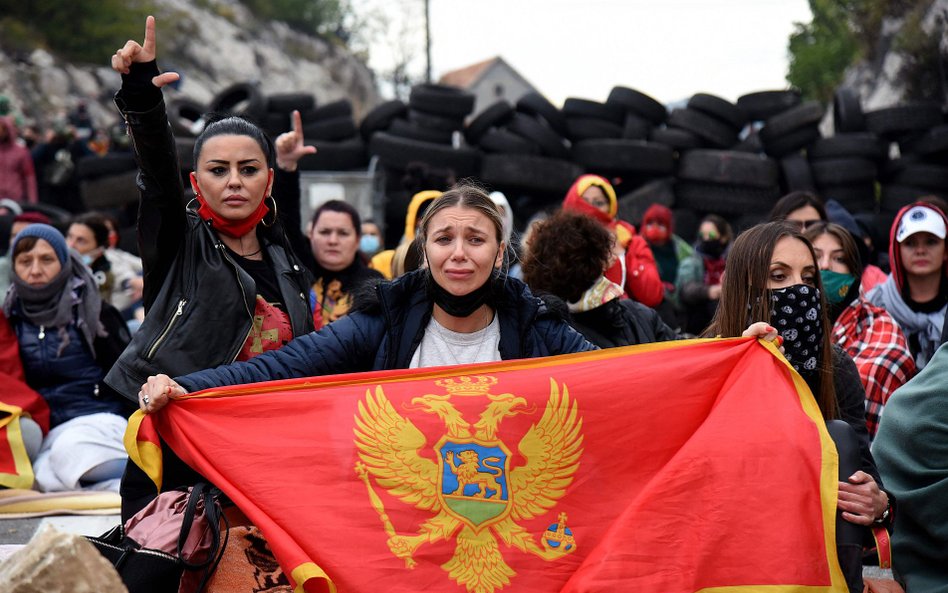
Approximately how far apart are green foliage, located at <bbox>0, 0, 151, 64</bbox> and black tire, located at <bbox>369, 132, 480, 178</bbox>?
18.5 meters

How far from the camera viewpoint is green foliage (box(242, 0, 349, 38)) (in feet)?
139

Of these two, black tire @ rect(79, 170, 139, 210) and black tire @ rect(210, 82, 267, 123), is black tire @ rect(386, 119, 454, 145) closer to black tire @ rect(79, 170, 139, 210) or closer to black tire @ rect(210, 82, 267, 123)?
black tire @ rect(210, 82, 267, 123)

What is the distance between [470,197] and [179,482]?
1462mm

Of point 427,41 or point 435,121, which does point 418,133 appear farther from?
point 427,41

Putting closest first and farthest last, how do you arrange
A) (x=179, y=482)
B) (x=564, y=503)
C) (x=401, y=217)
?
(x=564, y=503) → (x=179, y=482) → (x=401, y=217)

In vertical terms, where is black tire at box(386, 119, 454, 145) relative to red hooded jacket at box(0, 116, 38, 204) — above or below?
above

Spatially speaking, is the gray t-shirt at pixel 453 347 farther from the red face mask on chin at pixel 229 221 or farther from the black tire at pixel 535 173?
the black tire at pixel 535 173

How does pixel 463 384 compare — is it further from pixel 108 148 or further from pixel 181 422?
pixel 108 148

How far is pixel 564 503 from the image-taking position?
135 inches

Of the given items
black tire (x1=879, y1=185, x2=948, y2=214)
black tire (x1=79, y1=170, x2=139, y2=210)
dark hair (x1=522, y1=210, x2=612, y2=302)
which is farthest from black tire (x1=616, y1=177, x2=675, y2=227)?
dark hair (x1=522, y1=210, x2=612, y2=302)

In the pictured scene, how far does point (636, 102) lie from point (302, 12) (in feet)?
109

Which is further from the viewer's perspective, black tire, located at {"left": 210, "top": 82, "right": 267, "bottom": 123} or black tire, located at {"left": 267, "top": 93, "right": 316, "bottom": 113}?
black tire, located at {"left": 267, "top": 93, "right": 316, "bottom": 113}

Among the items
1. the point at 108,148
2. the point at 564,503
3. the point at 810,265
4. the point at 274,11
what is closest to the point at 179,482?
the point at 564,503

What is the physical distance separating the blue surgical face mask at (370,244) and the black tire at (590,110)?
4.36 meters
